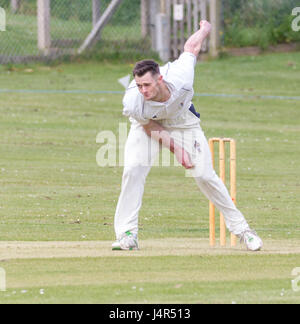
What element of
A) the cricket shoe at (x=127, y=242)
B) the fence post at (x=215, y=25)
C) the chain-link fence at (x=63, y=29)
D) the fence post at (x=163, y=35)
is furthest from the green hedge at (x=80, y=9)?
the cricket shoe at (x=127, y=242)

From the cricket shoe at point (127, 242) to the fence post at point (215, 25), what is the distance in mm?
15536

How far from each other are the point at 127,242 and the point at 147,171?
0.69 meters

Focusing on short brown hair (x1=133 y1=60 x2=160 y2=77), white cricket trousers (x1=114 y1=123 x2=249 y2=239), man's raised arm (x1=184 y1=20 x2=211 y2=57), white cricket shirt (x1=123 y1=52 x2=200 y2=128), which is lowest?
white cricket trousers (x1=114 y1=123 x2=249 y2=239)

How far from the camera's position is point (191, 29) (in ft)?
77.6

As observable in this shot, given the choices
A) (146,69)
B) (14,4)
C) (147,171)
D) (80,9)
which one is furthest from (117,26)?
(146,69)

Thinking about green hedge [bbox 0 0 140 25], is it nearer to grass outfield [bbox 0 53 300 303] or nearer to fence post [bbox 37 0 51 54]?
fence post [bbox 37 0 51 54]

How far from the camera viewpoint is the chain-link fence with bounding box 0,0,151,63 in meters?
22.0

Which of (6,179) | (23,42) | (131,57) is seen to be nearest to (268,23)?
(131,57)

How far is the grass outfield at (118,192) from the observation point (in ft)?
23.8

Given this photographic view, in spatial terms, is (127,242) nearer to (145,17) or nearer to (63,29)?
(63,29)

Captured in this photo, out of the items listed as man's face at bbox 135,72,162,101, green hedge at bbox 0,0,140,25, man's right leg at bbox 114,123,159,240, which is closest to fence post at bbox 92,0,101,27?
green hedge at bbox 0,0,140,25

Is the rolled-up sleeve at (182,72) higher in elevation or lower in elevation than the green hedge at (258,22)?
lower
